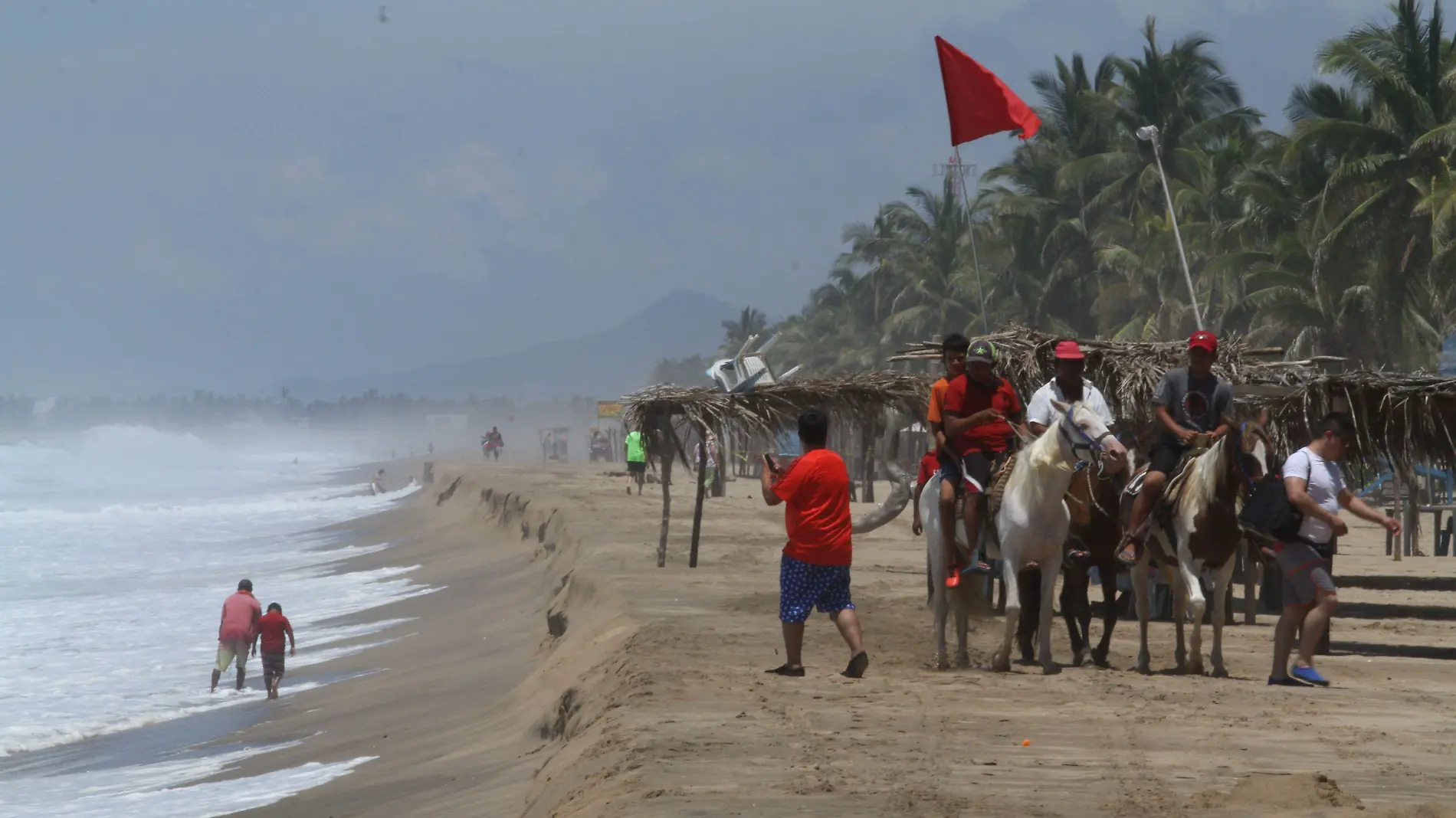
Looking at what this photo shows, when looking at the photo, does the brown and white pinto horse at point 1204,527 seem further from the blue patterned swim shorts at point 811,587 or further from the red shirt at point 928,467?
the blue patterned swim shorts at point 811,587

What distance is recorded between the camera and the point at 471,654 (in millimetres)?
18438

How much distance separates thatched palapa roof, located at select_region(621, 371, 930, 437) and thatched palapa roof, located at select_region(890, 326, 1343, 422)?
3.49m

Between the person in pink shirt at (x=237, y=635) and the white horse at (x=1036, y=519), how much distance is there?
10658 mm

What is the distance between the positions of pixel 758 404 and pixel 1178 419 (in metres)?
Result: 9.24

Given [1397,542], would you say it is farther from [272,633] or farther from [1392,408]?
[272,633]

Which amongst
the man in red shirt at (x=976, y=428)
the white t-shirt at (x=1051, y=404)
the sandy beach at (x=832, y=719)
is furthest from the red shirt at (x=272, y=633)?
the white t-shirt at (x=1051, y=404)

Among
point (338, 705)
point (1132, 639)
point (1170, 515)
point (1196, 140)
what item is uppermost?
point (1196, 140)

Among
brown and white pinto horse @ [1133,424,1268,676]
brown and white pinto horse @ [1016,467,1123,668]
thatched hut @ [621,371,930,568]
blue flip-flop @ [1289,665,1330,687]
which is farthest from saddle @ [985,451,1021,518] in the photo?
thatched hut @ [621,371,930,568]

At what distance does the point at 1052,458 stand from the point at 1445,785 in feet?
11.9

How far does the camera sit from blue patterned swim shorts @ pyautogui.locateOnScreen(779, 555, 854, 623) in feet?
33.6

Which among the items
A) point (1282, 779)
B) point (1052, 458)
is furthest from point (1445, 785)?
point (1052, 458)

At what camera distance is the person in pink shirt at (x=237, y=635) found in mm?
18938

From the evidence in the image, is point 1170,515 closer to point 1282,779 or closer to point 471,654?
point 1282,779

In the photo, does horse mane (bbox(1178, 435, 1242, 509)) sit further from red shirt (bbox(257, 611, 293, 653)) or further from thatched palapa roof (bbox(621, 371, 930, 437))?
red shirt (bbox(257, 611, 293, 653))
